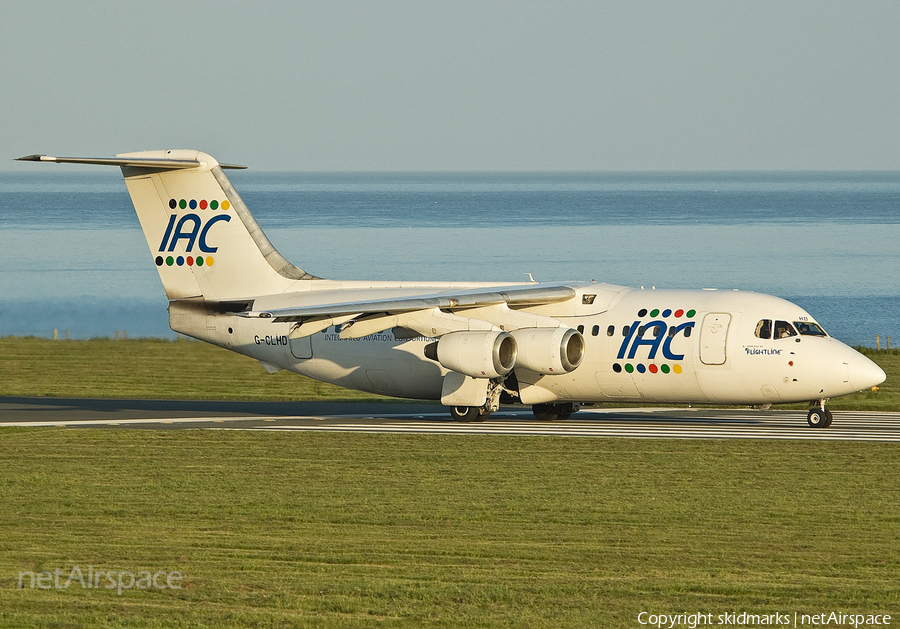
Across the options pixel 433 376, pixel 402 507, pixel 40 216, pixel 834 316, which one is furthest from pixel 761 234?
pixel 402 507

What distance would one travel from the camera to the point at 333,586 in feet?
34.4

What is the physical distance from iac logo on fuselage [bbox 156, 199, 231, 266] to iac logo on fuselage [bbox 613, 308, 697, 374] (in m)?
9.34

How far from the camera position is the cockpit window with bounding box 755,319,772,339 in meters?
23.1

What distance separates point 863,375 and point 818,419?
1445 mm

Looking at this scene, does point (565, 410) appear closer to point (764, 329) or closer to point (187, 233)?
point (764, 329)

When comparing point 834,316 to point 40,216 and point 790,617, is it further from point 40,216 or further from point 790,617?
point 40,216

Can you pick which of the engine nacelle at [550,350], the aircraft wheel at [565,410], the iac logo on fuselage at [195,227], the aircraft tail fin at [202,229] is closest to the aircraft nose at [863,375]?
the engine nacelle at [550,350]

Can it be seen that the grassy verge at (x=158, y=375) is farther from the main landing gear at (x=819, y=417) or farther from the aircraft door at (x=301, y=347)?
the main landing gear at (x=819, y=417)

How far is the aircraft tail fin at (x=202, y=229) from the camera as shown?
2698 centimetres

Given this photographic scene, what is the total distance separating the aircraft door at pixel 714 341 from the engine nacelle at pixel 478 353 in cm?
363

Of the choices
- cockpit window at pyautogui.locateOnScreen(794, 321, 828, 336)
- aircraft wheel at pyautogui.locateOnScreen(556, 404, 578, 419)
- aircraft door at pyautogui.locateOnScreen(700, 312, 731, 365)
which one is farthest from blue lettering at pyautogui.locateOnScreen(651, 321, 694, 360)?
aircraft wheel at pyautogui.locateOnScreen(556, 404, 578, 419)

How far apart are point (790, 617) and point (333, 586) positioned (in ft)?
12.3

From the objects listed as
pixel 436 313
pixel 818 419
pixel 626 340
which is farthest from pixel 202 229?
pixel 818 419

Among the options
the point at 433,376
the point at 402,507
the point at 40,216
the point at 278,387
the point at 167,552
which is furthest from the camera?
the point at 40,216
